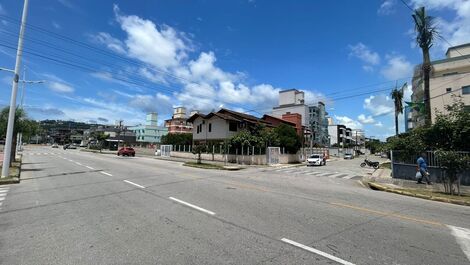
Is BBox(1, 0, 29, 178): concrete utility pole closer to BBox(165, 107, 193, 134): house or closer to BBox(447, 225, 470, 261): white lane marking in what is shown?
BBox(447, 225, 470, 261): white lane marking

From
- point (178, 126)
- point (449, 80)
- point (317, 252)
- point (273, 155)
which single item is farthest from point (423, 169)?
point (178, 126)

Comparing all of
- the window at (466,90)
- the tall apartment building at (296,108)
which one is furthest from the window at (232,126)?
the tall apartment building at (296,108)

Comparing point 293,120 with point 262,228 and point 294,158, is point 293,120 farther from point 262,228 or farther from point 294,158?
point 262,228

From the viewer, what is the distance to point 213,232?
607 centimetres

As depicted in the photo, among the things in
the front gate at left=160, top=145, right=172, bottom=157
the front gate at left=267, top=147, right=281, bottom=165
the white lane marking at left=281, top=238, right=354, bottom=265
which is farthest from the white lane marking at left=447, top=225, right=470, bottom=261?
the front gate at left=160, top=145, right=172, bottom=157

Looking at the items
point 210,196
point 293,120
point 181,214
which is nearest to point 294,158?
point 293,120

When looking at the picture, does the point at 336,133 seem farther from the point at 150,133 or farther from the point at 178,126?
the point at 150,133

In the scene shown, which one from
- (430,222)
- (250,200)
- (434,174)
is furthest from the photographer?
(434,174)

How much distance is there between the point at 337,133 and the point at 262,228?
12827 centimetres

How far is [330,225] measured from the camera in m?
6.78

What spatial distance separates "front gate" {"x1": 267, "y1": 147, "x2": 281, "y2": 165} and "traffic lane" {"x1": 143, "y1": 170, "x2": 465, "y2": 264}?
2791cm

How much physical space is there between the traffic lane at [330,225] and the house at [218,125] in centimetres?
3214

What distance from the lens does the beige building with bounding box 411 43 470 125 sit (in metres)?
34.5

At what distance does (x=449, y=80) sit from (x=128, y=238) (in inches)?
1725
